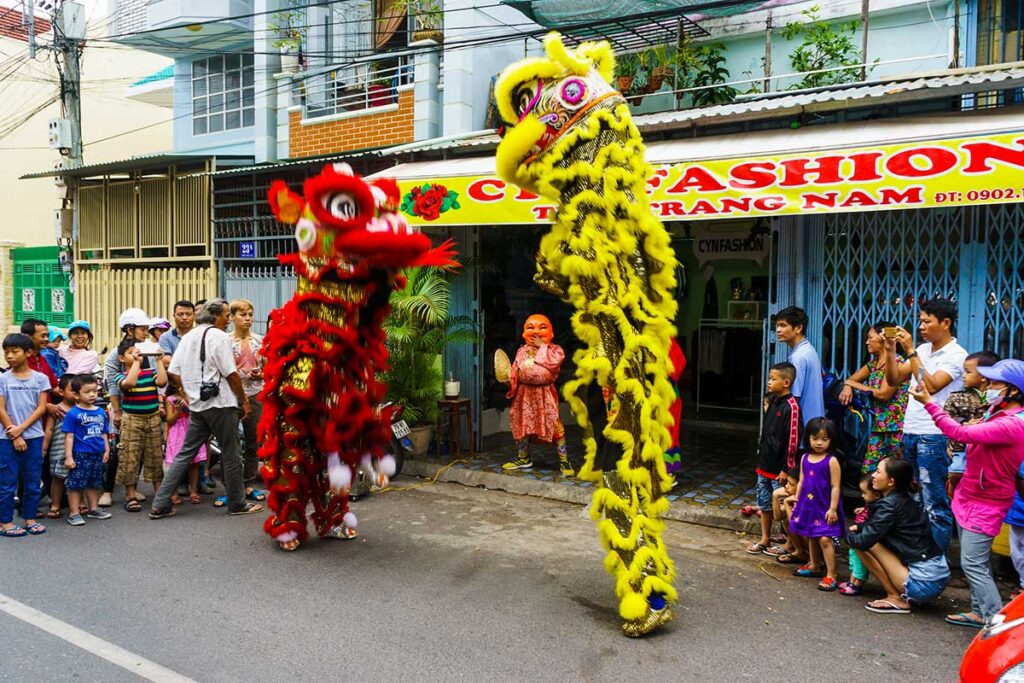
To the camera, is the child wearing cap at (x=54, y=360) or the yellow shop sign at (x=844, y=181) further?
the child wearing cap at (x=54, y=360)

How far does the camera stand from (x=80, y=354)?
7301 millimetres

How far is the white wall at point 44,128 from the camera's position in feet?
68.9

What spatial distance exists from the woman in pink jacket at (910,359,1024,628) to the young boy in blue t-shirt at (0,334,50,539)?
6.17m

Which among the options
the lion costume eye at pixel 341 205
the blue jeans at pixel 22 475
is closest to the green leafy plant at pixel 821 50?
the lion costume eye at pixel 341 205

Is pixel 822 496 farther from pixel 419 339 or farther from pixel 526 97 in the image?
pixel 419 339

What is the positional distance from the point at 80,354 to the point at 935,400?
703 centimetres

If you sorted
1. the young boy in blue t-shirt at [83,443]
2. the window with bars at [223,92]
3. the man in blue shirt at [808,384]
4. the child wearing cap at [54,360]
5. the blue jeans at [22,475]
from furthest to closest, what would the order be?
the window with bars at [223,92] < the child wearing cap at [54,360] < the young boy in blue t-shirt at [83,443] < the blue jeans at [22,475] < the man in blue shirt at [808,384]

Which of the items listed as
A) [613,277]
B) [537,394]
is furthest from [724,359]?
[613,277]

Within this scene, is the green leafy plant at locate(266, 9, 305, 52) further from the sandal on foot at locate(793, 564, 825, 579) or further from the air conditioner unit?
the sandal on foot at locate(793, 564, 825, 579)

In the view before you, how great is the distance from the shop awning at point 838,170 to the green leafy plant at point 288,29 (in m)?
6.93

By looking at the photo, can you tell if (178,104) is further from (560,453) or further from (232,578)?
(232,578)

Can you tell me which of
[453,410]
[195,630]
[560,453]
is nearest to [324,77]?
[453,410]

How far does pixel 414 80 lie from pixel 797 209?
6537mm

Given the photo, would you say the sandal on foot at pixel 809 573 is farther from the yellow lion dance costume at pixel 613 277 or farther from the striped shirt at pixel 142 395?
the striped shirt at pixel 142 395
